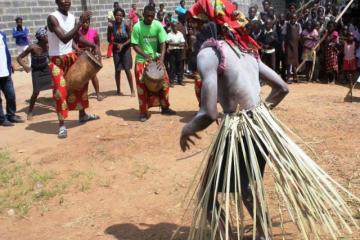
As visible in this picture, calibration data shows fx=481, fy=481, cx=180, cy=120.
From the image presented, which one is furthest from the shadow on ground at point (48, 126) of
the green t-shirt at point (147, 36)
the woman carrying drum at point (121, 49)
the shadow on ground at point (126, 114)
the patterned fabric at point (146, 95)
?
the woman carrying drum at point (121, 49)

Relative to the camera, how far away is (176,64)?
32.8 feet

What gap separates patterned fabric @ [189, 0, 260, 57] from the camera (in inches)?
113

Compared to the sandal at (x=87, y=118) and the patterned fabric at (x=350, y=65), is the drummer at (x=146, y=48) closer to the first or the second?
the sandal at (x=87, y=118)

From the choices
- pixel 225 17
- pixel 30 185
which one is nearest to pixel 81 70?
pixel 30 185

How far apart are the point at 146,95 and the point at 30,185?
102 inches

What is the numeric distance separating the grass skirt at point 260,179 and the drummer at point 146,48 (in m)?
4.03

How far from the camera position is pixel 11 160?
5754 millimetres

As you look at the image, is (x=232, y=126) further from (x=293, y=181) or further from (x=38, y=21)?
(x=38, y=21)

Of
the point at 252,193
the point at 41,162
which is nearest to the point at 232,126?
the point at 252,193

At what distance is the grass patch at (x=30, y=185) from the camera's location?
4.57m

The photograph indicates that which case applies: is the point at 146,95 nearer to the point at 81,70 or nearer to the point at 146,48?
the point at 146,48

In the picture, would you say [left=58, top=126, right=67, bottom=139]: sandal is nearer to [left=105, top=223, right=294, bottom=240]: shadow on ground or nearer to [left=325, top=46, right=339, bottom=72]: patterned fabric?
[left=105, top=223, right=294, bottom=240]: shadow on ground

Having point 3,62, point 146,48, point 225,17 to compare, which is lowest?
point 3,62

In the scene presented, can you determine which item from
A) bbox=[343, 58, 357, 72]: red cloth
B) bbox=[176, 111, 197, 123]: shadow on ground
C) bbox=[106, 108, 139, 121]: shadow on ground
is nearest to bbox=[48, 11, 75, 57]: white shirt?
bbox=[106, 108, 139, 121]: shadow on ground
